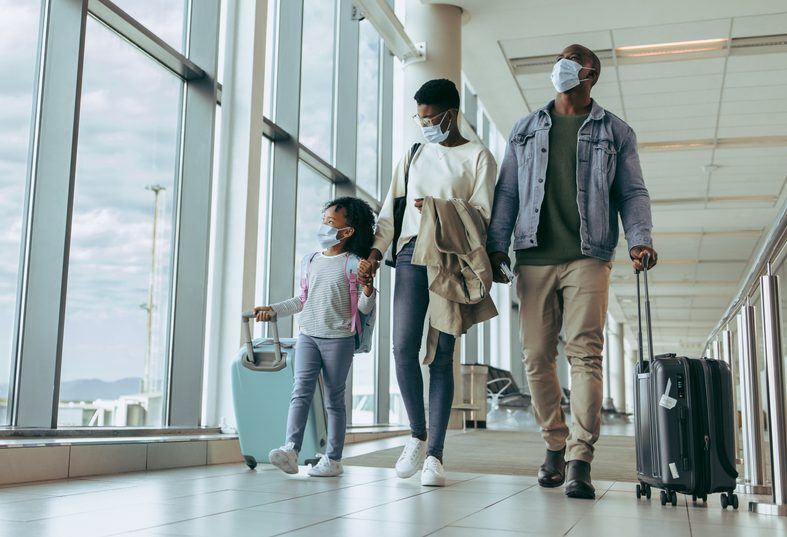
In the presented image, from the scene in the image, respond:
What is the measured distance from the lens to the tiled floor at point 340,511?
185 cm

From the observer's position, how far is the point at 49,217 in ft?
11.2

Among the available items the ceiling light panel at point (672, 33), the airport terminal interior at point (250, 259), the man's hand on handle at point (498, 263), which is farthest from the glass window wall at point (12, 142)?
the ceiling light panel at point (672, 33)

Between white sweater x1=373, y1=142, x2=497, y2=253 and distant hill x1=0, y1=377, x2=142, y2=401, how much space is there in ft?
5.51

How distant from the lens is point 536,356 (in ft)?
9.27

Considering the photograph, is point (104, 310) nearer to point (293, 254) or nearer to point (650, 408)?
point (293, 254)

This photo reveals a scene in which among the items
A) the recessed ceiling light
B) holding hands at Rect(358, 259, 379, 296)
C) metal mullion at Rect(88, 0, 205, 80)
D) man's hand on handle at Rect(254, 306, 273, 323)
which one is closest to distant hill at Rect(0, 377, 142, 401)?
man's hand on handle at Rect(254, 306, 273, 323)

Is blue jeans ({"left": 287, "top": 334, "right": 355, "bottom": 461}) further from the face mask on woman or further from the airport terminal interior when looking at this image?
the face mask on woman

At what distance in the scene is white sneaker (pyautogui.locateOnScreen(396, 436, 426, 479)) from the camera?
9.55 feet

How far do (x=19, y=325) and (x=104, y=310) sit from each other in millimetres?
655

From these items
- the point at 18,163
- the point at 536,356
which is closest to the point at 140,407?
the point at 18,163

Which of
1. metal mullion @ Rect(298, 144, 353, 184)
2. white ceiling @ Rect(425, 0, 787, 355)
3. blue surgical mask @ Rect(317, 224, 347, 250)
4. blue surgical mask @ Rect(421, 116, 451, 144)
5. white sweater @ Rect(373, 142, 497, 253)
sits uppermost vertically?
white ceiling @ Rect(425, 0, 787, 355)

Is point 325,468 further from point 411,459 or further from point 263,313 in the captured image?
point 263,313

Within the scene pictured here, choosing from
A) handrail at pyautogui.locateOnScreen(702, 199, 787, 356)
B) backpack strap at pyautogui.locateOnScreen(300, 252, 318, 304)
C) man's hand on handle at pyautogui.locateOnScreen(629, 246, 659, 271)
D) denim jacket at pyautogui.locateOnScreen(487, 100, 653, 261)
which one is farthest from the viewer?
backpack strap at pyautogui.locateOnScreen(300, 252, 318, 304)

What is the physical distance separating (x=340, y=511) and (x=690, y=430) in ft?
3.46
